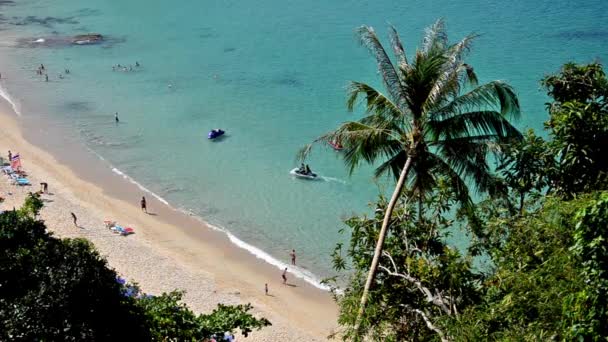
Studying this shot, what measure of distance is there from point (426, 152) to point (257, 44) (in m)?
47.1

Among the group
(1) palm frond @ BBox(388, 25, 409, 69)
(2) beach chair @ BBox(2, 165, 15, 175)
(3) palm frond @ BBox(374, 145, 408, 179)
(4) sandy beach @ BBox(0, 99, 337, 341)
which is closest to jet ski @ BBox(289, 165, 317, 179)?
(4) sandy beach @ BBox(0, 99, 337, 341)

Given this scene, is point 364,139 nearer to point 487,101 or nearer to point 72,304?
point 487,101

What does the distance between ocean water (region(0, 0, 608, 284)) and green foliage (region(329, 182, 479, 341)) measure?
1506 cm

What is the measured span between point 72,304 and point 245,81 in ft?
136

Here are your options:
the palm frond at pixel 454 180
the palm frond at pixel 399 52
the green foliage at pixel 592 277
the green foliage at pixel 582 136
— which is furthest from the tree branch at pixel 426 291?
the palm frond at pixel 399 52

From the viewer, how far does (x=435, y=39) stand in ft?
45.5

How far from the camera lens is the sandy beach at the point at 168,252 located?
79.3 feet

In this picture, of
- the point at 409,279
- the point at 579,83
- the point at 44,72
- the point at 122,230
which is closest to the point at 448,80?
the point at 579,83

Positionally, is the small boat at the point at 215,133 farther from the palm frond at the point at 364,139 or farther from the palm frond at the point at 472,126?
the palm frond at the point at 472,126

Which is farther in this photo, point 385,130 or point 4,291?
point 385,130

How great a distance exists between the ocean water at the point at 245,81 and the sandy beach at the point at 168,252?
4.39ft

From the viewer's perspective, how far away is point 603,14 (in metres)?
59.7

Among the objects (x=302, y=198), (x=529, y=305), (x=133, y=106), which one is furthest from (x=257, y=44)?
(x=529, y=305)

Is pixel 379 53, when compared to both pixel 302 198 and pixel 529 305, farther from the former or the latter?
pixel 302 198
